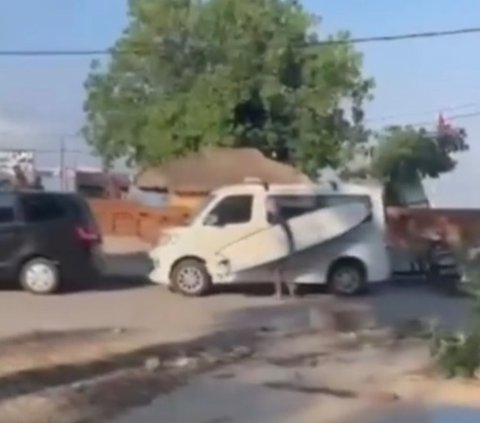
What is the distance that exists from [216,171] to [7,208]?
57.0 feet

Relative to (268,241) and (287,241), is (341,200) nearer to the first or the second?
(287,241)

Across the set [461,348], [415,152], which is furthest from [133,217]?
[461,348]

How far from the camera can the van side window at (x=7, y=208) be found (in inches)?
947

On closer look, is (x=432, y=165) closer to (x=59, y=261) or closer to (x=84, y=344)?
(x=59, y=261)

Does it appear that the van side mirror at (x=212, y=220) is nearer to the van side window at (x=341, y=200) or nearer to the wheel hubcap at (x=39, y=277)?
the van side window at (x=341, y=200)

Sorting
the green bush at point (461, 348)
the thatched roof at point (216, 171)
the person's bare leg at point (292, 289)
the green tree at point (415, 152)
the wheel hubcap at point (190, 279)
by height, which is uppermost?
the green tree at point (415, 152)

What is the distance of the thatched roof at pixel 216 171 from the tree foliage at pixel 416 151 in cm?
1467

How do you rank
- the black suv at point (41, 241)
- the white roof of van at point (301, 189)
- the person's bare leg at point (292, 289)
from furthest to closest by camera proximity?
the person's bare leg at point (292, 289), the white roof of van at point (301, 189), the black suv at point (41, 241)

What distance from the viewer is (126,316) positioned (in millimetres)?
20984

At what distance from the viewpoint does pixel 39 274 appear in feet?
78.8

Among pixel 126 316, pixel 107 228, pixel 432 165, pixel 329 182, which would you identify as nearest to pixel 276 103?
pixel 107 228

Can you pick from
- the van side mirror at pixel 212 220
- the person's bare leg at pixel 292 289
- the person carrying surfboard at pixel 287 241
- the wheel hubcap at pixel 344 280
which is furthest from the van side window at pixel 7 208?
the wheel hubcap at pixel 344 280

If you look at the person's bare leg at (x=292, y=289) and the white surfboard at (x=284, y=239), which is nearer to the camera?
the white surfboard at (x=284, y=239)

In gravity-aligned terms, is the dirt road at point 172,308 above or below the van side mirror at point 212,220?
below
